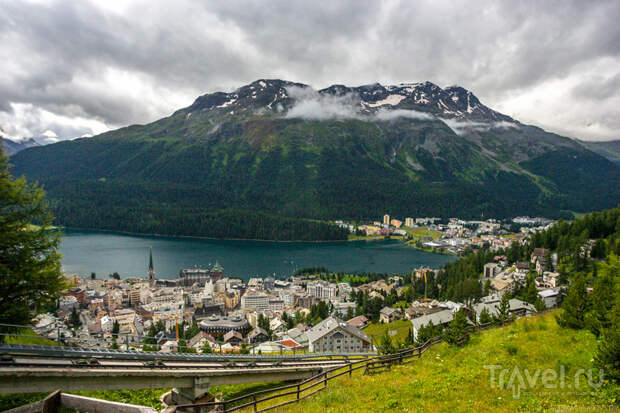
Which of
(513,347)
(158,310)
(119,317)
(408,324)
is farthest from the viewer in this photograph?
(158,310)

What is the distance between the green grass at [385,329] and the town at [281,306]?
0.94m

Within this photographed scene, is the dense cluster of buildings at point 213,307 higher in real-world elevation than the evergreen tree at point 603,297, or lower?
lower

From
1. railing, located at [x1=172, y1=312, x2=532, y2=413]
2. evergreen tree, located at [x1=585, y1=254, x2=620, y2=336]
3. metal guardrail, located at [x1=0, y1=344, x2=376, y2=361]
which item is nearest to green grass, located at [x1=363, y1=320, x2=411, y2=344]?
railing, located at [x1=172, y1=312, x2=532, y2=413]

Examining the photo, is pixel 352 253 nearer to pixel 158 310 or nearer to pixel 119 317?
pixel 158 310

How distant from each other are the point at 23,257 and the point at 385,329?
1680 inches

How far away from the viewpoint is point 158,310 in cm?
5909

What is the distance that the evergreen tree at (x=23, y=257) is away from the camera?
982cm

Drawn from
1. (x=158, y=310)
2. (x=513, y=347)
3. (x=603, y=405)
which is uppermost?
(x=603, y=405)

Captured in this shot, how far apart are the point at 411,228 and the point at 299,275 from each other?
10626 cm

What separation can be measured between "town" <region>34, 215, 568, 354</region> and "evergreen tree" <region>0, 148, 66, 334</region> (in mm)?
24000

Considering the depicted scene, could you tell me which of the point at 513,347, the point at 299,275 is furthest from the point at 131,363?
the point at 299,275

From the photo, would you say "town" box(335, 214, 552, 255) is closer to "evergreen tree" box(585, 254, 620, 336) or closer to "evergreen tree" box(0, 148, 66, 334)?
"evergreen tree" box(585, 254, 620, 336)

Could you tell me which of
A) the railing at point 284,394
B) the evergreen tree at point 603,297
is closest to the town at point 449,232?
the evergreen tree at point 603,297

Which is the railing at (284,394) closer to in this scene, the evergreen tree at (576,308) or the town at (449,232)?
the evergreen tree at (576,308)
